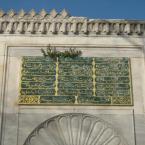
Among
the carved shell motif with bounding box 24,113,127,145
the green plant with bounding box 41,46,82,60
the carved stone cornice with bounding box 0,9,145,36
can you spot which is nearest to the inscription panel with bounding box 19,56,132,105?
the green plant with bounding box 41,46,82,60

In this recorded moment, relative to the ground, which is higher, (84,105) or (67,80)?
(67,80)

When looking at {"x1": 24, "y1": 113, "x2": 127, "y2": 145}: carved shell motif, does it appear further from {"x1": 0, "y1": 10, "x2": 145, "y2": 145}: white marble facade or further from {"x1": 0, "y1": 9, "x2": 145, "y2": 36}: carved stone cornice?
{"x1": 0, "y1": 9, "x2": 145, "y2": 36}: carved stone cornice

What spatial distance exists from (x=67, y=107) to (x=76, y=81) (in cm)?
83

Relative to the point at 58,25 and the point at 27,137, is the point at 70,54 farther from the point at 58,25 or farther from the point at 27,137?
the point at 27,137

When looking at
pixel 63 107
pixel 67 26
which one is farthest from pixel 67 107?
pixel 67 26

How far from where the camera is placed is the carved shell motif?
1098 cm

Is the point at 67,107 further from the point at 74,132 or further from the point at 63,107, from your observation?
the point at 74,132

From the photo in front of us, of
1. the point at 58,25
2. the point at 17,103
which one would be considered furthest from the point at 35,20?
the point at 17,103

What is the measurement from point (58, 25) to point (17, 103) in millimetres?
2660

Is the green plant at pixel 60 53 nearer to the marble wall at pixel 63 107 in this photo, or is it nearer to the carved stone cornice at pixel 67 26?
the marble wall at pixel 63 107

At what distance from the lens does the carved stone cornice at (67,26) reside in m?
12.2

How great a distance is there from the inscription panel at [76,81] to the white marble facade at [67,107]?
178 millimetres

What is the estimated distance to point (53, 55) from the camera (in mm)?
12055

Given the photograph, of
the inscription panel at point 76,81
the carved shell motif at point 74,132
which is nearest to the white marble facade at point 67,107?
the carved shell motif at point 74,132
